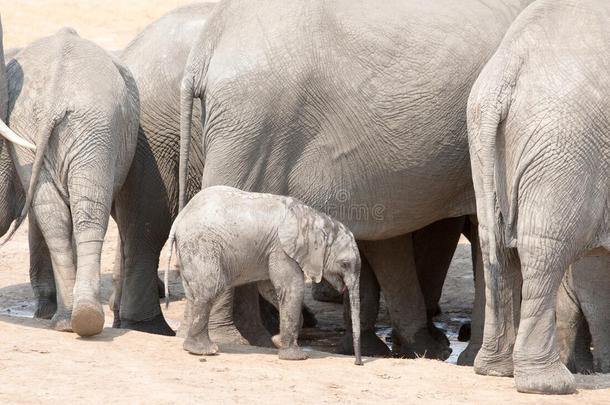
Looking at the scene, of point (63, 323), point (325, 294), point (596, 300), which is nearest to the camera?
point (63, 323)

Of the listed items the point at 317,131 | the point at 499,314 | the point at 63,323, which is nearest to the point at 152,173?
the point at 317,131

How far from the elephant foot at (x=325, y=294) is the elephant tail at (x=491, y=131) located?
13.9 ft

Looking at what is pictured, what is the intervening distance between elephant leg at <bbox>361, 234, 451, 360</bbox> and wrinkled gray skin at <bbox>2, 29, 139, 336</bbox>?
2.07 metres

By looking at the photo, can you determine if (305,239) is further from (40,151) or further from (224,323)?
(40,151)

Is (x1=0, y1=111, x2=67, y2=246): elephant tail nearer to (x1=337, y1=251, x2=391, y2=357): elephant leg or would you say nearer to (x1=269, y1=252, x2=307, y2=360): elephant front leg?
(x1=269, y1=252, x2=307, y2=360): elephant front leg

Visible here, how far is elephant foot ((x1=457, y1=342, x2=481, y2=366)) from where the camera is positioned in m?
9.85

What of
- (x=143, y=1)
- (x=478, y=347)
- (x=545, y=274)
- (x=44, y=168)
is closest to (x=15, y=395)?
(x=44, y=168)

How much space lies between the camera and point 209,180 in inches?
367

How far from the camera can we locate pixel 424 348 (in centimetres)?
1049

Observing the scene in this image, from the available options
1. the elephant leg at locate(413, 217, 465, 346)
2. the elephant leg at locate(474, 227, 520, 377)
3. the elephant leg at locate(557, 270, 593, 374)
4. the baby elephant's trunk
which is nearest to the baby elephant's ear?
the baby elephant's trunk

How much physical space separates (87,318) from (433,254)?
3.55m

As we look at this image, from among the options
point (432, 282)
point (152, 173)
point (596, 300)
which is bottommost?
point (596, 300)

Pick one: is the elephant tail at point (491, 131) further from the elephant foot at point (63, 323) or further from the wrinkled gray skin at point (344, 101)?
the elephant foot at point (63, 323)

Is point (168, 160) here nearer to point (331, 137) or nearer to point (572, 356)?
point (331, 137)
